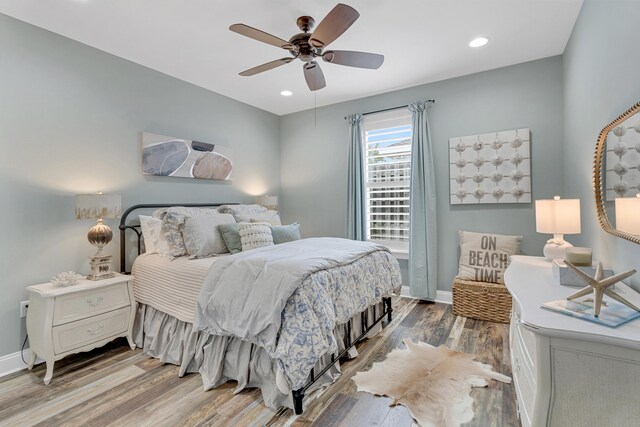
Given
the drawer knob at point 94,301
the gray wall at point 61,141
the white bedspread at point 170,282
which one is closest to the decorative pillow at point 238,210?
the gray wall at point 61,141

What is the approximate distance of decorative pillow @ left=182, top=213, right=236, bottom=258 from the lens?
110 inches

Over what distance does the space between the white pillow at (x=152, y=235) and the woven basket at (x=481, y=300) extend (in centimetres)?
307

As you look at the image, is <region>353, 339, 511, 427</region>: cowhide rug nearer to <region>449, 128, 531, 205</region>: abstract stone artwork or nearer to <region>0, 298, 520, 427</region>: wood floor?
<region>0, 298, 520, 427</region>: wood floor

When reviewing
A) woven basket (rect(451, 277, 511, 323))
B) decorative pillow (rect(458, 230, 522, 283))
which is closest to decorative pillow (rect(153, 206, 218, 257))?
woven basket (rect(451, 277, 511, 323))

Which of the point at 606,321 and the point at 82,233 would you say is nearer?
the point at 606,321

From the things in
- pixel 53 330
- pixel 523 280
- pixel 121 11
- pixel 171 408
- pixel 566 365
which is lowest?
pixel 171 408

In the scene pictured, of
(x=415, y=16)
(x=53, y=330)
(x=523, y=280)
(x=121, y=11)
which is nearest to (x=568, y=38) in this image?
(x=415, y=16)

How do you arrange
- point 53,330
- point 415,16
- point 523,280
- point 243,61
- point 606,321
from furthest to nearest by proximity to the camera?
1. point 243,61
2. point 415,16
3. point 53,330
4. point 523,280
5. point 606,321

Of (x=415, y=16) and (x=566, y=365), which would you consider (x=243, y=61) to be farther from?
(x=566, y=365)

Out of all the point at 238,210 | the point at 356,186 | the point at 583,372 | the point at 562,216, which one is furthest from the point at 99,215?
the point at 562,216

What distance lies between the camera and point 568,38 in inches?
113

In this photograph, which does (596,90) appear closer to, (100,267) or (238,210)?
(238,210)

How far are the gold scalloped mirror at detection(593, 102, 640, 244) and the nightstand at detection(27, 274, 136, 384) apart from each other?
132 inches

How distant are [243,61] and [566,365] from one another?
3.42 m
